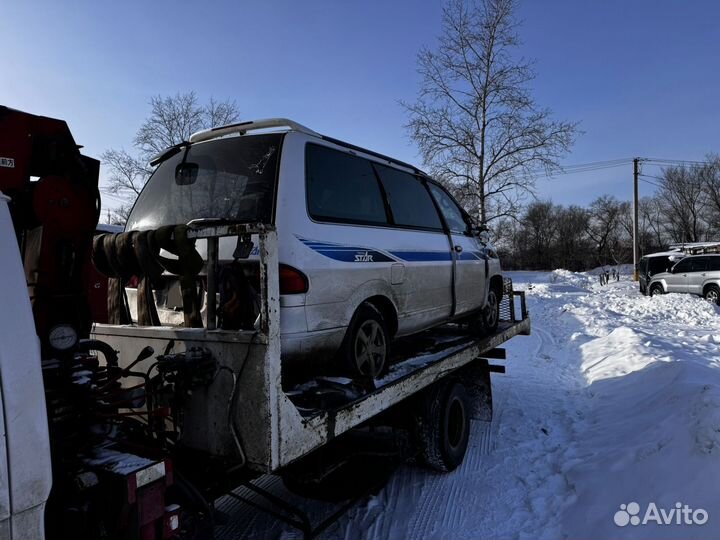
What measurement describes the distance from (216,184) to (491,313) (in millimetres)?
4232

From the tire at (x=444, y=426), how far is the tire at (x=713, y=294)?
17.9m

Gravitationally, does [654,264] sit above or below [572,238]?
below

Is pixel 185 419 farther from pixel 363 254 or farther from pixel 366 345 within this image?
pixel 363 254

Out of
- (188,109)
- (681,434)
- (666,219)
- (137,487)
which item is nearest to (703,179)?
(666,219)

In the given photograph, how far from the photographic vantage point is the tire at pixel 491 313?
611 cm

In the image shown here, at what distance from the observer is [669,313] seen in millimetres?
15609

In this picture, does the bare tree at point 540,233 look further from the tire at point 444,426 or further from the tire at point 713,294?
the tire at point 444,426

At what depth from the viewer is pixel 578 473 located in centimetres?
427

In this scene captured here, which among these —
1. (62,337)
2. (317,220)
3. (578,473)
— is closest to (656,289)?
(578,473)

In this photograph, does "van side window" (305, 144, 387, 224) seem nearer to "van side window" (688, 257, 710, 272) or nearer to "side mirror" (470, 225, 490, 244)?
"side mirror" (470, 225, 490, 244)

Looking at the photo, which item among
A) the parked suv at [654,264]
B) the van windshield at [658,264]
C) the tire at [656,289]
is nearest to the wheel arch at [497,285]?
the tire at [656,289]

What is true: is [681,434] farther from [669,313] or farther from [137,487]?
[669,313]

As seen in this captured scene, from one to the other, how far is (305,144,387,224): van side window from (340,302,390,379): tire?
2.33ft

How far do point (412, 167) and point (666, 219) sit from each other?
74369 mm
